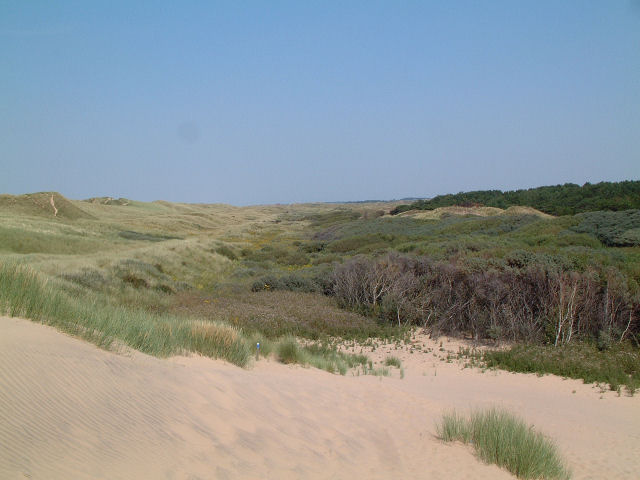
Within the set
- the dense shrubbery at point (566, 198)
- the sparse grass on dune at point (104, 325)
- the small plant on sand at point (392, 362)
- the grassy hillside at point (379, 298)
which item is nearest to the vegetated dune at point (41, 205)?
the grassy hillside at point (379, 298)

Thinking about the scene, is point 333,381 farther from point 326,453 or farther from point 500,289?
point 500,289

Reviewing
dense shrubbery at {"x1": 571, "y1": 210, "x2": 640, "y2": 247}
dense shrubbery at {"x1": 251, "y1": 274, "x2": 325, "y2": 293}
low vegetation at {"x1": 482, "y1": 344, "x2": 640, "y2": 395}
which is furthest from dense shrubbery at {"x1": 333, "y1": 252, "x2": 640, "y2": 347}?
dense shrubbery at {"x1": 571, "y1": 210, "x2": 640, "y2": 247}

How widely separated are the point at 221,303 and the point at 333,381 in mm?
8019

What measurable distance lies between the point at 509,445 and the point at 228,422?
3.05m

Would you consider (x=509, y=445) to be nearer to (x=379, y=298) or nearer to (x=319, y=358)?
(x=319, y=358)

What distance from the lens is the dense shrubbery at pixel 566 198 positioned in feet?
112

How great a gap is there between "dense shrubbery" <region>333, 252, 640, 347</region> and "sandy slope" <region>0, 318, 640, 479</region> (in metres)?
3.62

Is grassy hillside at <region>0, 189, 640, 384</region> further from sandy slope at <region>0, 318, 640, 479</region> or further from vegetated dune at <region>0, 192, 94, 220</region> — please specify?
vegetated dune at <region>0, 192, 94, 220</region>

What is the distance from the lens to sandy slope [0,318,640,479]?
330cm

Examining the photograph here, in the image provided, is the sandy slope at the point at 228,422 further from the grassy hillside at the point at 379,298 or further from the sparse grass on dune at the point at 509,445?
the grassy hillside at the point at 379,298

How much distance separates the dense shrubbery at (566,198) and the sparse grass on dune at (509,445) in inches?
1222

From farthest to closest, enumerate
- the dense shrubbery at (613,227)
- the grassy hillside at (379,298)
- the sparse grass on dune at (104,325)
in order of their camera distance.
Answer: the dense shrubbery at (613,227) < the grassy hillside at (379,298) < the sparse grass on dune at (104,325)

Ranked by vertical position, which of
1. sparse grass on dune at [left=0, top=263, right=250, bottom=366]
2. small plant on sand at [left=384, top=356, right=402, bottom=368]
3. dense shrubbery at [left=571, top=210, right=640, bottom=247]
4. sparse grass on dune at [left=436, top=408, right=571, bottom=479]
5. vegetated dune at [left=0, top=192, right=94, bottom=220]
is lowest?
small plant on sand at [left=384, top=356, right=402, bottom=368]

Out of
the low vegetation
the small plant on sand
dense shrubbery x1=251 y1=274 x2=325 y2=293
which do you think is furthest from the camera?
dense shrubbery x1=251 y1=274 x2=325 y2=293
